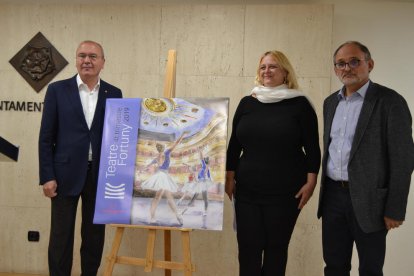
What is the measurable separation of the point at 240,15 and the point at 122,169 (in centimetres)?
171

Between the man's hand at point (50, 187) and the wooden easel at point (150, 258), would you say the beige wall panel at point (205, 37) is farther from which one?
the wooden easel at point (150, 258)

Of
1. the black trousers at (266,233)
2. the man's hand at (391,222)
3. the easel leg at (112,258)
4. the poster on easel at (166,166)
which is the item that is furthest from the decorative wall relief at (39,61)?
the man's hand at (391,222)

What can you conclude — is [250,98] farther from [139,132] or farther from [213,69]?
[213,69]

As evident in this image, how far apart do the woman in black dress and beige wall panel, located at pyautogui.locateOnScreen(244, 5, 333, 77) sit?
3.24 ft

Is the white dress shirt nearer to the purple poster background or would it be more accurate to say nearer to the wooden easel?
the purple poster background

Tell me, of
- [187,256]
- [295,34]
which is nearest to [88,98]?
[187,256]

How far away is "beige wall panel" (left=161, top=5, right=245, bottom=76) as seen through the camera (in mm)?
3201

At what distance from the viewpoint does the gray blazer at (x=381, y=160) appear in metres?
1.88

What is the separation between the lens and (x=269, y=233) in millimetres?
2150

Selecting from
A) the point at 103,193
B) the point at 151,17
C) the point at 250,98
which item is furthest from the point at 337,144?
the point at 151,17

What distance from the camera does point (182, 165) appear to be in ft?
6.97

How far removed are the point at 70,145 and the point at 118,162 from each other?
1.34 feet

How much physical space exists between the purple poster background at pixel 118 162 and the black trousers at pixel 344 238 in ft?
3.52

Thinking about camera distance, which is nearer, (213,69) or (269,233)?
(269,233)
